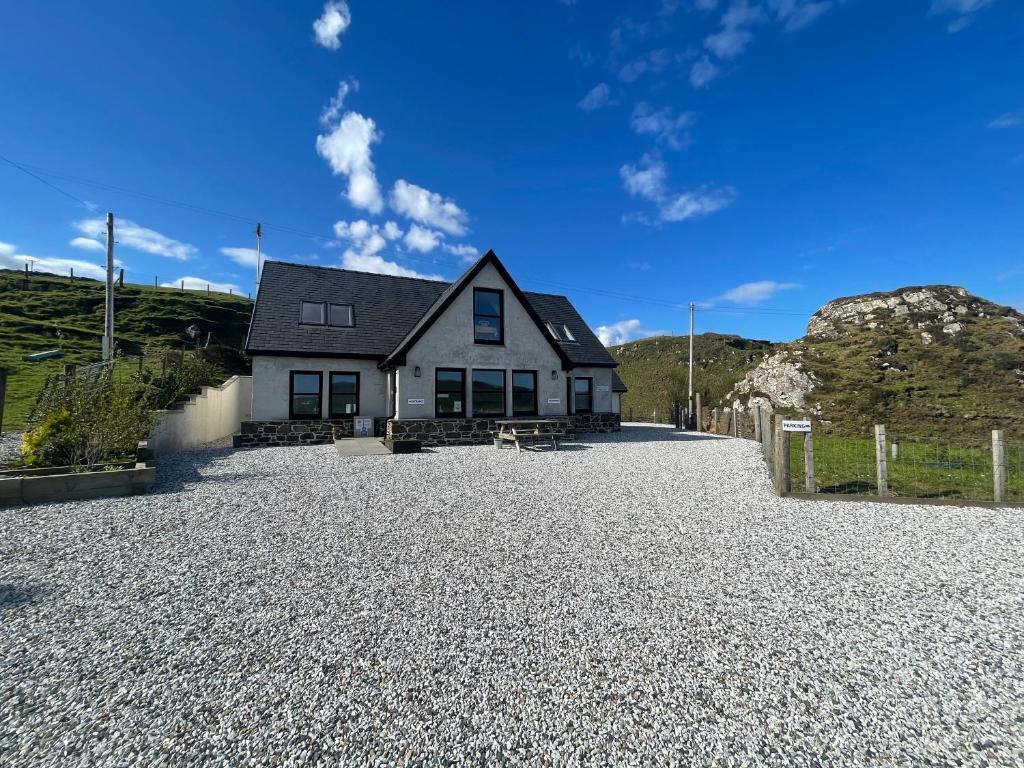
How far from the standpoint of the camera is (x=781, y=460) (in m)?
7.19

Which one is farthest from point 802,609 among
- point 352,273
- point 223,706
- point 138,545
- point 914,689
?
point 352,273

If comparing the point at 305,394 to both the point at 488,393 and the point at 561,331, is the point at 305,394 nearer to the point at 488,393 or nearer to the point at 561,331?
the point at 488,393

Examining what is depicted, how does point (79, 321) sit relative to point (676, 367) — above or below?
above

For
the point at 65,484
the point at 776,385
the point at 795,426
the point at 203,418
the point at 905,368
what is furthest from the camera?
the point at 776,385

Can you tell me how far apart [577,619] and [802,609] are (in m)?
1.93

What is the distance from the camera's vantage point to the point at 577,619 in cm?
327

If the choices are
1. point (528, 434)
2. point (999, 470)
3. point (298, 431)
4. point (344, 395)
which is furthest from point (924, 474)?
point (298, 431)

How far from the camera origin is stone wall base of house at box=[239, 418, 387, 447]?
44.4ft

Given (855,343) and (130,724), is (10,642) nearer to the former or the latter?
(130,724)

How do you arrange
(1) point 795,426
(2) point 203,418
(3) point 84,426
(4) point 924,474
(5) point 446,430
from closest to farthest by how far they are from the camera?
(1) point 795,426
(3) point 84,426
(4) point 924,474
(2) point 203,418
(5) point 446,430

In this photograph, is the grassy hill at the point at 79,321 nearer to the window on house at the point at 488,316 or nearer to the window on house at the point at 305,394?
the window on house at the point at 305,394

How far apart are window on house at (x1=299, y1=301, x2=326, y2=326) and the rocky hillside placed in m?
20.6

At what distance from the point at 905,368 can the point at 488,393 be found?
19.1 m

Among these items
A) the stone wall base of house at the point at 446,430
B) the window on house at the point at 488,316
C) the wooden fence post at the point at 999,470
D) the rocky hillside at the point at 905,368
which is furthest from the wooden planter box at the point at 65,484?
the rocky hillside at the point at 905,368
